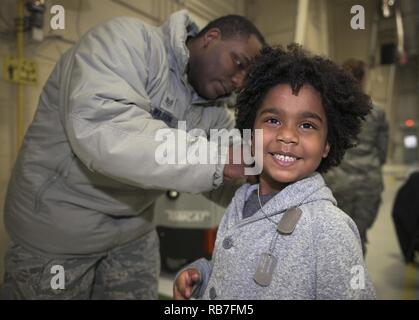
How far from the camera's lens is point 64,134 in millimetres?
771

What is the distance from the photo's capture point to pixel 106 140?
0.59m

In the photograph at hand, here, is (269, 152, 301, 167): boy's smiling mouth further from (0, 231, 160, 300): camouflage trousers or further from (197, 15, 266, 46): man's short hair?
(0, 231, 160, 300): camouflage trousers

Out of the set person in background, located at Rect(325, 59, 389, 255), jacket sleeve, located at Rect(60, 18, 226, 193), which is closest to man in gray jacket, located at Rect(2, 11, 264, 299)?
jacket sleeve, located at Rect(60, 18, 226, 193)

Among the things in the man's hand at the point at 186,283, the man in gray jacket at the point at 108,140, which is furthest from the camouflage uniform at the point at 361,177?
the man's hand at the point at 186,283

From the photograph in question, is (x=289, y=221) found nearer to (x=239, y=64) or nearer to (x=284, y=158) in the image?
(x=284, y=158)

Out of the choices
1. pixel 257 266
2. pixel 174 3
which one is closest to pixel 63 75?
pixel 174 3

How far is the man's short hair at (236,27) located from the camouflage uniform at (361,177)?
1.01 ft

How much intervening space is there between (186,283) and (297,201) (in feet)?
1.01

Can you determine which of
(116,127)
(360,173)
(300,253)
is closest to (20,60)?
(116,127)

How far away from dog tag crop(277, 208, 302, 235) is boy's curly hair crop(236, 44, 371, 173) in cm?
13

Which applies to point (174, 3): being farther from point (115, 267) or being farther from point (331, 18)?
point (115, 267)

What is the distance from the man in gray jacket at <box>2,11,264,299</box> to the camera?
1.96 ft

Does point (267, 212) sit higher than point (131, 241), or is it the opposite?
point (267, 212)
